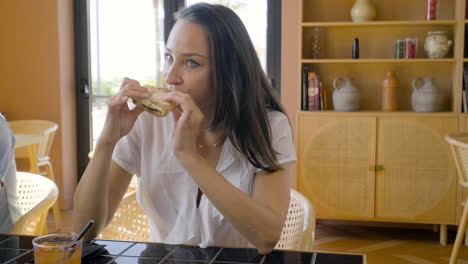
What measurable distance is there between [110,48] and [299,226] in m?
3.57

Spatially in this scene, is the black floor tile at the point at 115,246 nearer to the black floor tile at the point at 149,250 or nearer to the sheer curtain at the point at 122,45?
the black floor tile at the point at 149,250

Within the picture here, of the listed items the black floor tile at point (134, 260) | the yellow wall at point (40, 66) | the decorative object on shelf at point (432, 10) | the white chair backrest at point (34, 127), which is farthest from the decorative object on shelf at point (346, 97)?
the black floor tile at point (134, 260)

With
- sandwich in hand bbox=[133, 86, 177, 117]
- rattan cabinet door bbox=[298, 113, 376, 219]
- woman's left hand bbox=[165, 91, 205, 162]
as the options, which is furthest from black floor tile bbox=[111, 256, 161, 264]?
rattan cabinet door bbox=[298, 113, 376, 219]

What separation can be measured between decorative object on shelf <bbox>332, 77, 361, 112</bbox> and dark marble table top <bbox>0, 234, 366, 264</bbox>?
282cm

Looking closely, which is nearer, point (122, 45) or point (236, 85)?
point (236, 85)

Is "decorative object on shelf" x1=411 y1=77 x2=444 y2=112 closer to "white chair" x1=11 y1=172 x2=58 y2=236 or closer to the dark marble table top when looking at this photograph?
"white chair" x1=11 y1=172 x2=58 y2=236

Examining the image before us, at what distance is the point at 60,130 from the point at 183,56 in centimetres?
340

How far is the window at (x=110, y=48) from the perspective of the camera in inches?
180

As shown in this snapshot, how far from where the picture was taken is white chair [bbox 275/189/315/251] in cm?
137

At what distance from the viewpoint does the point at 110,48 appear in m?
4.68

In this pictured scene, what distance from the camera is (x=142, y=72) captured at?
4633 mm

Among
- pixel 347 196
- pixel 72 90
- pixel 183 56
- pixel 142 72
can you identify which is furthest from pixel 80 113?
pixel 183 56

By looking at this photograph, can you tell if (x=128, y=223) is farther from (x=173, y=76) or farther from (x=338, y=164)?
(x=338, y=164)

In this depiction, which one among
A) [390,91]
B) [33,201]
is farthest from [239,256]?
[390,91]
